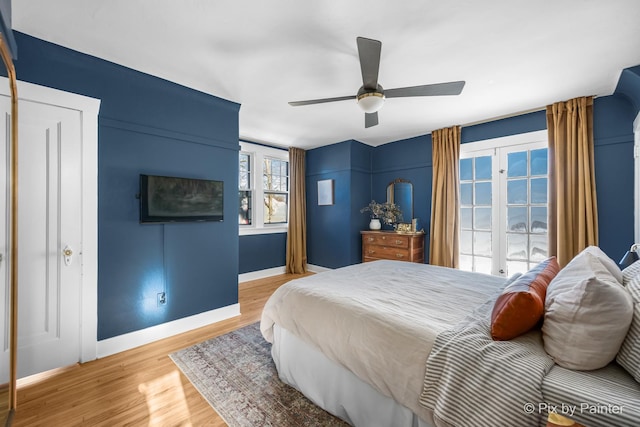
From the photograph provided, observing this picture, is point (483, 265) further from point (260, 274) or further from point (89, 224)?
point (89, 224)

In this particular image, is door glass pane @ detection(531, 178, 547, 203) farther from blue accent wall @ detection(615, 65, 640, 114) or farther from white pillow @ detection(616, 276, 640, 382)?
white pillow @ detection(616, 276, 640, 382)

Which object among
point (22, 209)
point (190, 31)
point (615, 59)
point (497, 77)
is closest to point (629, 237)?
point (615, 59)

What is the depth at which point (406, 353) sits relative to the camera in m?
1.23

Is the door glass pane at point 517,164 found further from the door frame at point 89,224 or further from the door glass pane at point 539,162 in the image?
the door frame at point 89,224

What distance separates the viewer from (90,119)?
7.20 feet

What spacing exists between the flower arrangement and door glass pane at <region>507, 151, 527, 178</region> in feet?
5.58

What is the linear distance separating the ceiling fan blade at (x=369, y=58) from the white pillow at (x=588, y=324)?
1608mm

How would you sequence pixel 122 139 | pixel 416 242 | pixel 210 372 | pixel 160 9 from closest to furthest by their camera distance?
pixel 160 9 → pixel 210 372 → pixel 122 139 → pixel 416 242

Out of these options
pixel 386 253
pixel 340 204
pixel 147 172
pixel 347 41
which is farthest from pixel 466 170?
pixel 147 172

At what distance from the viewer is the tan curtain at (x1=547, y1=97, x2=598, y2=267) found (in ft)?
9.75

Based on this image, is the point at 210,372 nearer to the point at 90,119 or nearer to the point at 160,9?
the point at 90,119

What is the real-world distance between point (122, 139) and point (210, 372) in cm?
212

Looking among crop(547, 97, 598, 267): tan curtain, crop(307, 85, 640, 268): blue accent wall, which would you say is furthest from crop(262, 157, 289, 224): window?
crop(547, 97, 598, 267): tan curtain

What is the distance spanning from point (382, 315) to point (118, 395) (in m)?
1.87
